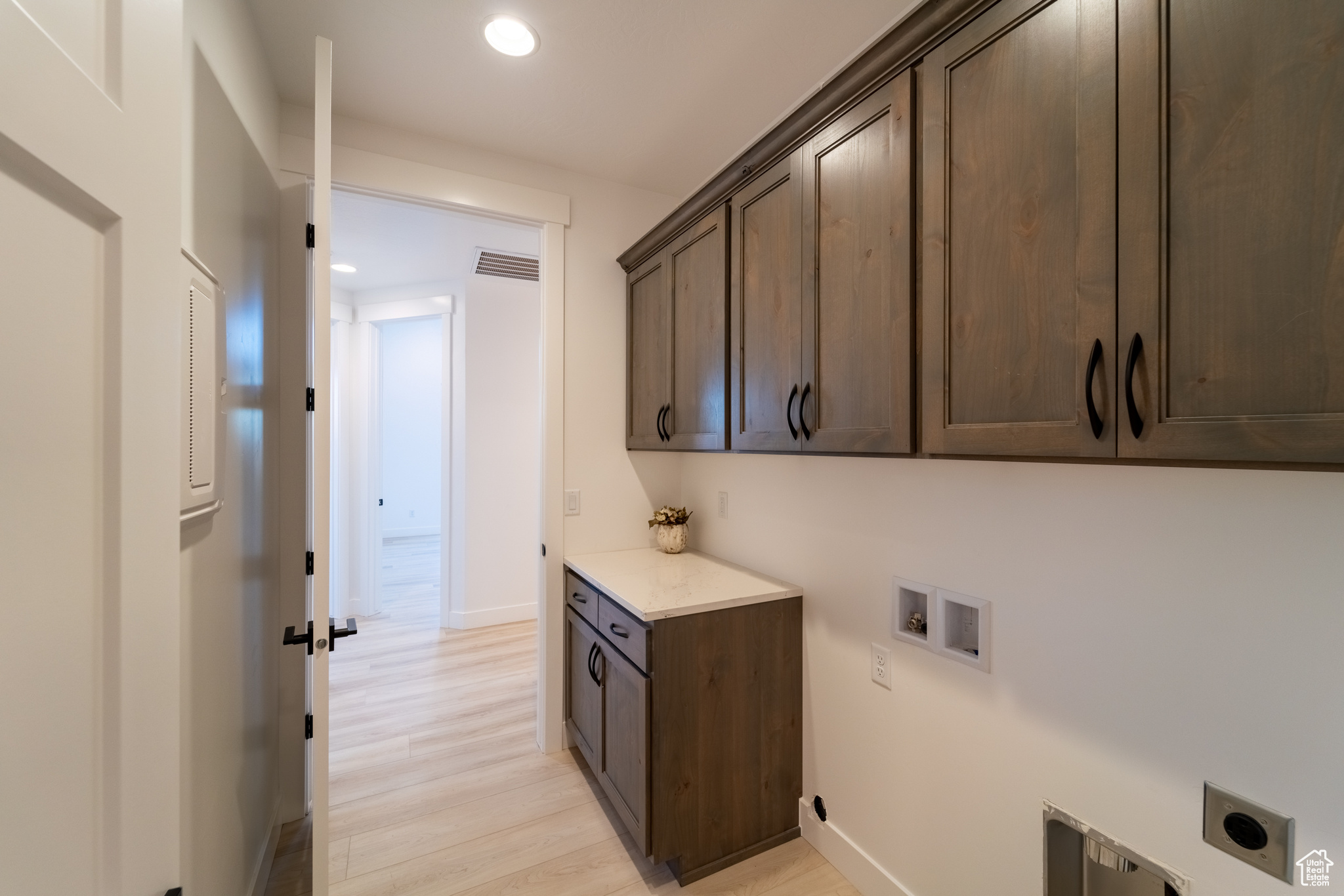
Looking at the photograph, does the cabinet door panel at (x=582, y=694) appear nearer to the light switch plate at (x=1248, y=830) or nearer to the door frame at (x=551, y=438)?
the door frame at (x=551, y=438)

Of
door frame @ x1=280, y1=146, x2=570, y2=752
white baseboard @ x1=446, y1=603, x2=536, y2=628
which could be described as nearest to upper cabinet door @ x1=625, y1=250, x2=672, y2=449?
door frame @ x1=280, y1=146, x2=570, y2=752

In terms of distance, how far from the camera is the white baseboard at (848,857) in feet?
5.27

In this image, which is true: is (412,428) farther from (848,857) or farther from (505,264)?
(848,857)

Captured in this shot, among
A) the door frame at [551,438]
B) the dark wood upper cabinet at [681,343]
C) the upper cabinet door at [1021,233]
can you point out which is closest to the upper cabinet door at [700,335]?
the dark wood upper cabinet at [681,343]

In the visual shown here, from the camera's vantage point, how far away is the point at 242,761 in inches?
61.3

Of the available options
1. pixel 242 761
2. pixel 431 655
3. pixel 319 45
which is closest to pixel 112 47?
pixel 319 45

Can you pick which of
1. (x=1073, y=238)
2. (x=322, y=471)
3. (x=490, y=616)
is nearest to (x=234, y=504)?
(x=322, y=471)

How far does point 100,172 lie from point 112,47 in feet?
0.49

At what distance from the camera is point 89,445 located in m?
0.54

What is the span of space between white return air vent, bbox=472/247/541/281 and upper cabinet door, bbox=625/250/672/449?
1.21m

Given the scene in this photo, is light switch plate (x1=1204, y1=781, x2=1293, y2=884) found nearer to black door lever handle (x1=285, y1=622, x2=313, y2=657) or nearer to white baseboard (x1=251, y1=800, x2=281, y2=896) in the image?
black door lever handle (x1=285, y1=622, x2=313, y2=657)

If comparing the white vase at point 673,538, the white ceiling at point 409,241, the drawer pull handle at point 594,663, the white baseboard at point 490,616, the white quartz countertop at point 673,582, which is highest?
the white ceiling at point 409,241

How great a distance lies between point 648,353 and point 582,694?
1.58 metres

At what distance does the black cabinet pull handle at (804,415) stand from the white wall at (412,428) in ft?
20.8
